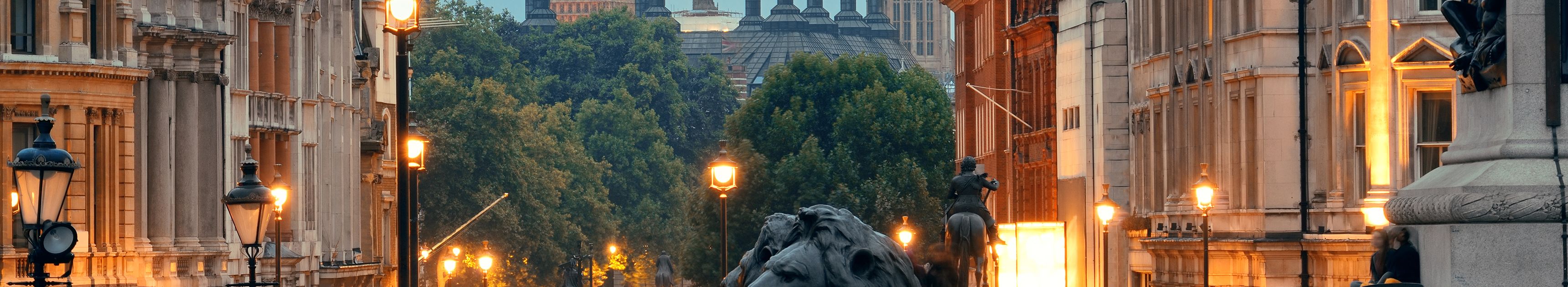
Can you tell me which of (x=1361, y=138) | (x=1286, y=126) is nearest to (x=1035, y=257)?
(x=1286, y=126)

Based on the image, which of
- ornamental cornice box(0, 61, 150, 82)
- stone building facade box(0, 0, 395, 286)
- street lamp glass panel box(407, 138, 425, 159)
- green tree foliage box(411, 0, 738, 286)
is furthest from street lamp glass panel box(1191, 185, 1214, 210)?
green tree foliage box(411, 0, 738, 286)

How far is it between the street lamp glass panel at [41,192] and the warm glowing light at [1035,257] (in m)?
37.6

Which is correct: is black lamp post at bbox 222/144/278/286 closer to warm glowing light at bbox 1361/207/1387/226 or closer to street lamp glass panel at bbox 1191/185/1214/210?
street lamp glass panel at bbox 1191/185/1214/210

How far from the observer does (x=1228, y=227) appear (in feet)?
142

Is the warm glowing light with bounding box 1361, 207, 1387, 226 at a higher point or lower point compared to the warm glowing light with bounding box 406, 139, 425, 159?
lower

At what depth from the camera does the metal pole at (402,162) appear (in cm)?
2444

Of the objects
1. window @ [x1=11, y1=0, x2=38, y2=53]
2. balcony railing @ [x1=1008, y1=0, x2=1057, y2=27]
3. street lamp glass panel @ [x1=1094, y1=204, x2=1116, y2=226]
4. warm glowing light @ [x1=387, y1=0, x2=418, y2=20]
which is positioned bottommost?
street lamp glass panel @ [x1=1094, y1=204, x2=1116, y2=226]

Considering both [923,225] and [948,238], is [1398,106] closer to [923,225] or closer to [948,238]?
[948,238]

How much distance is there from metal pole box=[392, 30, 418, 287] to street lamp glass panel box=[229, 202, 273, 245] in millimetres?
1099

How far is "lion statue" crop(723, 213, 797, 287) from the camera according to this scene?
11516 mm

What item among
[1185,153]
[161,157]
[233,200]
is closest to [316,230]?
[161,157]

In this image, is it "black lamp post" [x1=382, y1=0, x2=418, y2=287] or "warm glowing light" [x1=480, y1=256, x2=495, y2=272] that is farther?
"warm glowing light" [x1=480, y1=256, x2=495, y2=272]

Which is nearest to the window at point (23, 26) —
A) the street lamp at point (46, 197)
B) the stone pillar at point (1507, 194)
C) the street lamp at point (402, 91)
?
the street lamp at point (402, 91)

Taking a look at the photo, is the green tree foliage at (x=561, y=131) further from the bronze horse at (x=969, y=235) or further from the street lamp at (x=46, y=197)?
the street lamp at (x=46, y=197)
